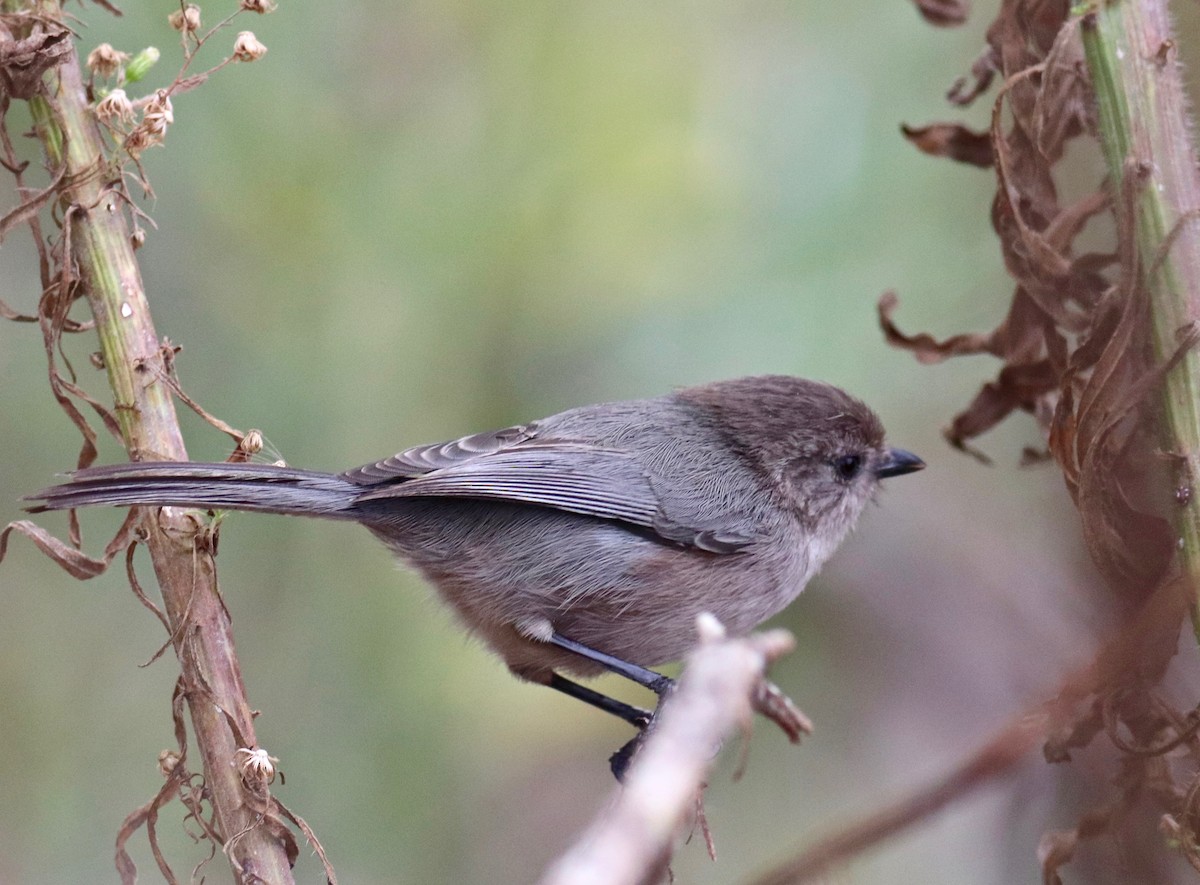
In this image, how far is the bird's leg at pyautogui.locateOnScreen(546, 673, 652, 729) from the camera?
10.4ft

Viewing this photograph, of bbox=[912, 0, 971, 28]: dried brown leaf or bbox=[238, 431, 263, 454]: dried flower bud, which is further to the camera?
bbox=[912, 0, 971, 28]: dried brown leaf

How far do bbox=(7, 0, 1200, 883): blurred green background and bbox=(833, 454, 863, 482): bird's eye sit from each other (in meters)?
0.37

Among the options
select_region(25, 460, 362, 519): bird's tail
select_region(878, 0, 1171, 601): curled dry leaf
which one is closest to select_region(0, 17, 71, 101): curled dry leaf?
select_region(25, 460, 362, 519): bird's tail

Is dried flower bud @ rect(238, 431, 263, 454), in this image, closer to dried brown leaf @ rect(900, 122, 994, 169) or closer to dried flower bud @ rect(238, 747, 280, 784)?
dried flower bud @ rect(238, 747, 280, 784)

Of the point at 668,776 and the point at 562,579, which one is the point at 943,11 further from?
the point at 668,776

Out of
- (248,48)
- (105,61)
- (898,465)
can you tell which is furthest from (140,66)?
(898,465)

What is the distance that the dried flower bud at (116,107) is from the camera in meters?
2.01

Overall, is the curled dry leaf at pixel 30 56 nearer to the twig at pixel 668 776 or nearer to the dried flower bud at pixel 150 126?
the dried flower bud at pixel 150 126

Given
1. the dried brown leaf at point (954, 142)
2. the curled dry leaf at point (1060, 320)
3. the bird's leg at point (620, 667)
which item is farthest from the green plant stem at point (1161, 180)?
the bird's leg at point (620, 667)

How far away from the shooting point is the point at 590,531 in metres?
3.12

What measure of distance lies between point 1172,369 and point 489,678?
2442mm

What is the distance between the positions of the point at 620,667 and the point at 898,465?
1211 millimetres

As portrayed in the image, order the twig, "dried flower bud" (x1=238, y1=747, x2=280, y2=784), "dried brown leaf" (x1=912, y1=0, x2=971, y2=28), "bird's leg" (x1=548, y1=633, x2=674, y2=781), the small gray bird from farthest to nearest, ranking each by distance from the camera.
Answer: the small gray bird < "bird's leg" (x1=548, y1=633, x2=674, y2=781) < "dried brown leaf" (x1=912, y1=0, x2=971, y2=28) < "dried flower bud" (x1=238, y1=747, x2=280, y2=784) < the twig

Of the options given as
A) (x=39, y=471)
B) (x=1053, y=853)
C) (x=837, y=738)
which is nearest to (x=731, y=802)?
(x=837, y=738)
